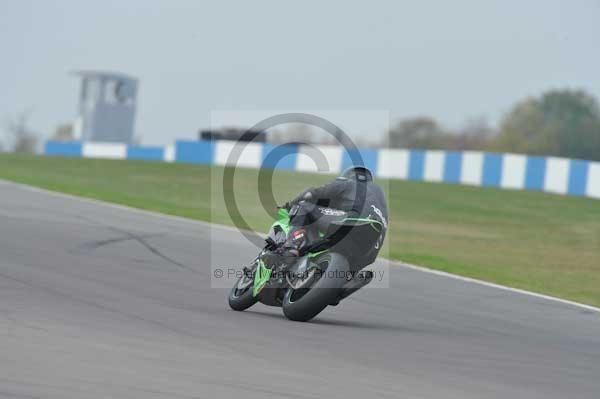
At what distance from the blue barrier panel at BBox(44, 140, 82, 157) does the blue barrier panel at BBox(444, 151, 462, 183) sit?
67.3ft

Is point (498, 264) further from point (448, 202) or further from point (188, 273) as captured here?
point (448, 202)

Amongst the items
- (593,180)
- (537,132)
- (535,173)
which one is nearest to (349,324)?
(593,180)

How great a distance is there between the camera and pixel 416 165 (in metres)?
42.1

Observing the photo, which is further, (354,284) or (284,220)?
(284,220)

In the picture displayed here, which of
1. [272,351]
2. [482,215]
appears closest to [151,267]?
[272,351]

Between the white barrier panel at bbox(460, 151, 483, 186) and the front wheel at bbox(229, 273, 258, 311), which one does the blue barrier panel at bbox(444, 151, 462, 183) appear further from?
the front wheel at bbox(229, 273, 258, 311)

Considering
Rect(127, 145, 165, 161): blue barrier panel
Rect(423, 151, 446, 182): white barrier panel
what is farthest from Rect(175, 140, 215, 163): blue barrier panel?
Rect(423, 151, 446, 182): white barrier panel

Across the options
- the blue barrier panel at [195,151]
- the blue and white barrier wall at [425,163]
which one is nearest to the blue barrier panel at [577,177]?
the blue and white barrier wall at [425,163]

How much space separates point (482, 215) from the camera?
28.7 meters

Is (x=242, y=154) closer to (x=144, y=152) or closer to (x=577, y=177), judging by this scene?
(x=144, y=152)

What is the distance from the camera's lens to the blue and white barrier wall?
35031 millimetres

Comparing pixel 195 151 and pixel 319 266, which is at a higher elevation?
pixel 319 266

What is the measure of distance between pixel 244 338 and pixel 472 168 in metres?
32.4

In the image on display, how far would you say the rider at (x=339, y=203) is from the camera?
919 centimetres
